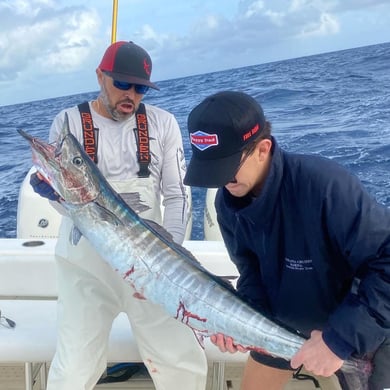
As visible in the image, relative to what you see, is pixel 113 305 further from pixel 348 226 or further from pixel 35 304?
pixel 348 226

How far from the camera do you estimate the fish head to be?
2361 mm

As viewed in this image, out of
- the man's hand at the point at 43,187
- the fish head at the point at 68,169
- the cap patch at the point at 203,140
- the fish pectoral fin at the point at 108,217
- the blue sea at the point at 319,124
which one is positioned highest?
the cap patch at the point at 203,140

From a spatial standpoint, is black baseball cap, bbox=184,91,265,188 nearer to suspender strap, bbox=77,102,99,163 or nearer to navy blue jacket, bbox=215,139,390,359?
navy blue jacket, bbox=215,139,390,359

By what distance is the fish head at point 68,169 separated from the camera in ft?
7.75

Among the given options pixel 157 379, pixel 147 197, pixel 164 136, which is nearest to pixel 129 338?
pixel 157 379

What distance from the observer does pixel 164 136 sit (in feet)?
9.34

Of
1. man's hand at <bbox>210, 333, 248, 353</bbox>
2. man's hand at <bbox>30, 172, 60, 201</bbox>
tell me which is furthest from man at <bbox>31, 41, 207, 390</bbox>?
man's hand at <bbox>210, 333, 248, 353</bbox>

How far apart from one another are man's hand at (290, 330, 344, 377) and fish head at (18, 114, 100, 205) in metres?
1.07

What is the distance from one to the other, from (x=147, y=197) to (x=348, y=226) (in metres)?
1.20

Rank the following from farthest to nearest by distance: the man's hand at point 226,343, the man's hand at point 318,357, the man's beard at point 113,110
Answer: the man's beard at point 113,110
the man's hand at point 226,343
the man's hand at point 318,357

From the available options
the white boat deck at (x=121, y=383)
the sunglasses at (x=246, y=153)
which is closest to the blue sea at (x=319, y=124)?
the white boat deck at (x=121, y=383)

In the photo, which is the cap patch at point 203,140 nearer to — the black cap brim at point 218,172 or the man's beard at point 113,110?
the black cap brim at point 218,172

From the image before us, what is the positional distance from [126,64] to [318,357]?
65.1 inches

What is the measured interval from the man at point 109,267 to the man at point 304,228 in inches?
22.4
